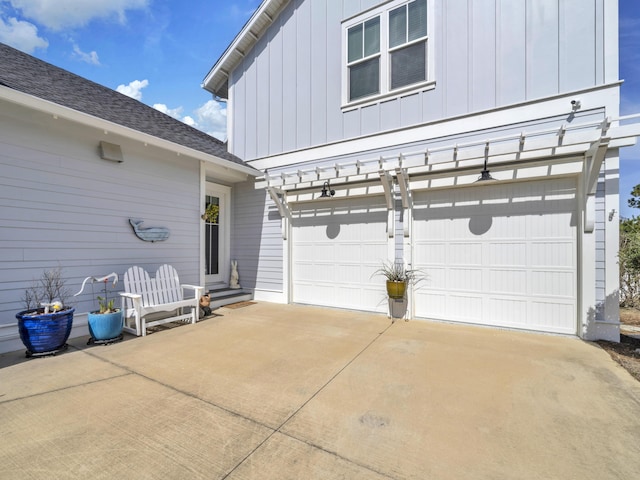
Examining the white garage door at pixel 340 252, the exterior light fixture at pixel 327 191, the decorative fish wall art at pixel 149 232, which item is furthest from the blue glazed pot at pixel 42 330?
the exterior light fixture at pixel 327 191

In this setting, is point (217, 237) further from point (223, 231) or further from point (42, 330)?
point (42, 330)

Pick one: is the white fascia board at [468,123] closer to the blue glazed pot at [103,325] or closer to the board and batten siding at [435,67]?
the board and batten siding at [435,67]

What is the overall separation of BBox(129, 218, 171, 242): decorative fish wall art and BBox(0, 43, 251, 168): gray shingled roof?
1449 millimetres

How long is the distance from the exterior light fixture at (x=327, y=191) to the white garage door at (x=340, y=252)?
273mm

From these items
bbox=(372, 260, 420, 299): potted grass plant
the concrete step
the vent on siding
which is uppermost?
the vent on siding

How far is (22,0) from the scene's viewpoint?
4984 mm

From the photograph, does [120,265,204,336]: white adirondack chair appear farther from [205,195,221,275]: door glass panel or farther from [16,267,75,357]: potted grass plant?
[205,195,221,275]: door glass panel

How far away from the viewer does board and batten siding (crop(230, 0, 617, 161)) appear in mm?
3906

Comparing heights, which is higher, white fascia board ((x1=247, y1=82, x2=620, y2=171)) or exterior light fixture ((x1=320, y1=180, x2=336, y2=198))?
white fascia board ((x1=247, y1=82, x2=620, y2=171))

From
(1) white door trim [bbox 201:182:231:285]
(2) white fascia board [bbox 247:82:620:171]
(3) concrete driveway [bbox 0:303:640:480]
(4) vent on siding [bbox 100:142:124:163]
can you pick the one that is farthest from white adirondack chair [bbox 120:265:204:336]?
(2) white fascia board [bbox 247:82:620:171]

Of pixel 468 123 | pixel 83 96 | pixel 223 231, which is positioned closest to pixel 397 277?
pixel 468 123

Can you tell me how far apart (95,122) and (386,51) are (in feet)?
15.2

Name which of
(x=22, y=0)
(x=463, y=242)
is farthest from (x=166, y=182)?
(x=463, y=242)

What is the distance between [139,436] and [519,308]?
184 inches
